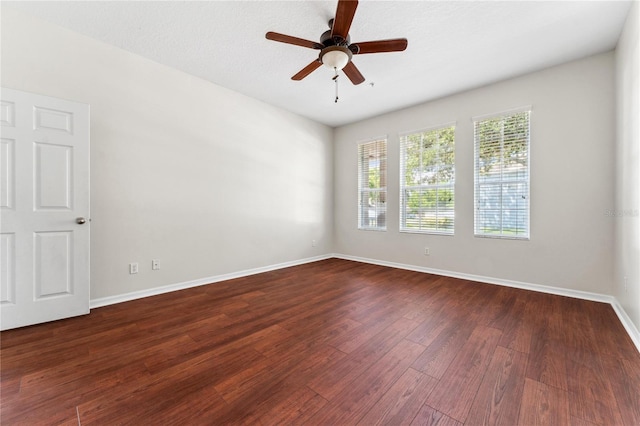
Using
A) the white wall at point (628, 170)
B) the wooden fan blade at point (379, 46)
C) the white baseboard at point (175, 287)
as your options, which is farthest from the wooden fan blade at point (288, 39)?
the white baseboard at point (175, 287)

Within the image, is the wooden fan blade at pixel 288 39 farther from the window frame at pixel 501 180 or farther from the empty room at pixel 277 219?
the window frame at pixel 501 180

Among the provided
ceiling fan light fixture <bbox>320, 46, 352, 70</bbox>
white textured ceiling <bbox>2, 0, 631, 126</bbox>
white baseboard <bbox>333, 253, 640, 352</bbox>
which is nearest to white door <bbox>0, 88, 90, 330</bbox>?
white textured ceiling <bbox>2, 0, 631, 126</bbox>

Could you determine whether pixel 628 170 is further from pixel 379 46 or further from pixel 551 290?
pixel 379 46

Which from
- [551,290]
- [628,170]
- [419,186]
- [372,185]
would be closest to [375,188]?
[372,185]

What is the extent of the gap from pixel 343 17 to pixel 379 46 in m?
0.47

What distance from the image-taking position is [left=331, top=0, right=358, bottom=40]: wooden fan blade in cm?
174

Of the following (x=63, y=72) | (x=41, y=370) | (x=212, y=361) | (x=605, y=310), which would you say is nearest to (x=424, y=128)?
(x=605, y=310)

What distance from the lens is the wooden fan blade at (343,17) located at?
5.69 feet

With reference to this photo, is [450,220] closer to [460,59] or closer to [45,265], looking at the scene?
[460,59]

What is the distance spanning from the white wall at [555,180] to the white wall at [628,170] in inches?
6.4

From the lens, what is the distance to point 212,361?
1.78 meters

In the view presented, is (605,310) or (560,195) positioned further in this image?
(560,195)

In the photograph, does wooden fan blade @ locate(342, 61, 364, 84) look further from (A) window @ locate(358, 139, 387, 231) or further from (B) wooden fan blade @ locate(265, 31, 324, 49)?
(A) window @ locate(358, 139, 387, 231)

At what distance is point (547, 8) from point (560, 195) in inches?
81.8
